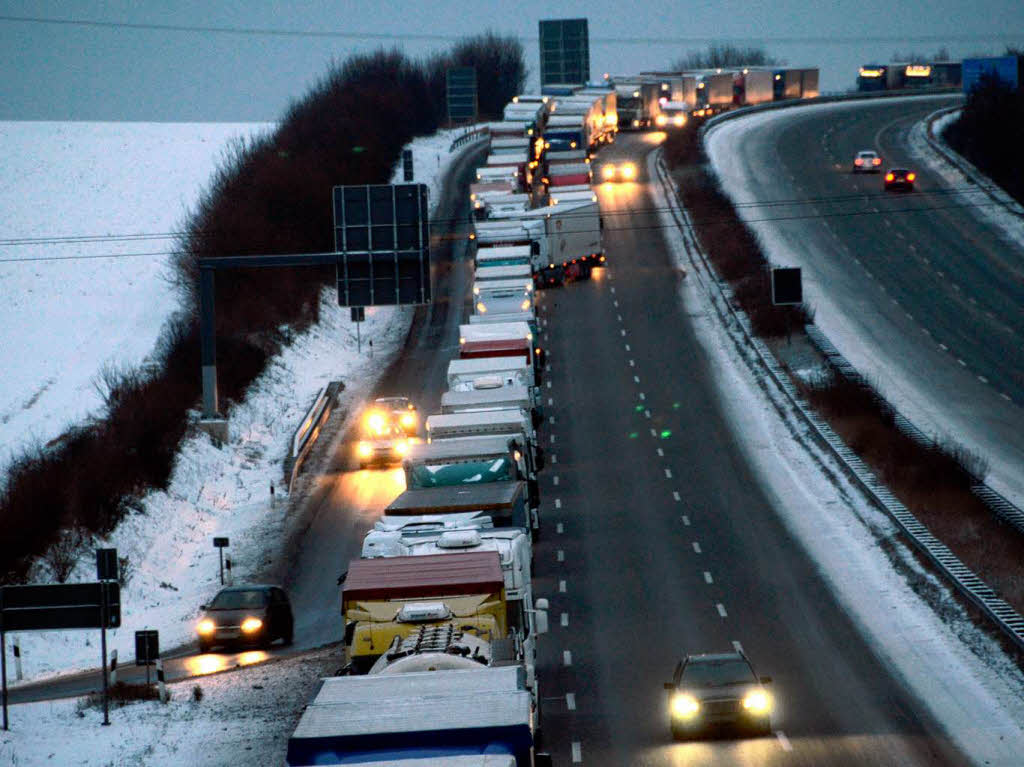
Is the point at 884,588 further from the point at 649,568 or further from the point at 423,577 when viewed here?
the point at 423,577

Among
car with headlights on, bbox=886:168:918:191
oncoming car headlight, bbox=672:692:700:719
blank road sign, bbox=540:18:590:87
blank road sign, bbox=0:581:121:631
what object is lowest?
oncoming car headlight, bbox=672:692:700:719

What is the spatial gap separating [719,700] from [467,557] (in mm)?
4216

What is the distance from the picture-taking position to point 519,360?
151 ft

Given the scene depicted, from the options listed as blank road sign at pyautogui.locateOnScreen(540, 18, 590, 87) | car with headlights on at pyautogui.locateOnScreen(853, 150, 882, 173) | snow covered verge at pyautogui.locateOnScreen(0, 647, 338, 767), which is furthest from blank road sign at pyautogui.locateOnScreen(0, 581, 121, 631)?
blank road sign at pyautogui.locateOnScreen(540, 18, 590, 87)

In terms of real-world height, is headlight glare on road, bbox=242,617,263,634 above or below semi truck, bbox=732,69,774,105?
below

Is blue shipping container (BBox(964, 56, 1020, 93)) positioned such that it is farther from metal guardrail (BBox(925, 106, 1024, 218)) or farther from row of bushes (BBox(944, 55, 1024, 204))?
metal guardrail (BBox(925, 106, 1024, 218))

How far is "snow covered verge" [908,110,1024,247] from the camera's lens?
83.9 m

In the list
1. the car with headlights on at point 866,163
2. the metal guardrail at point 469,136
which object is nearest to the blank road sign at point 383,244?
the car with headlights on at point 866,163

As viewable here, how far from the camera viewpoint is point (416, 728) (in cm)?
1298

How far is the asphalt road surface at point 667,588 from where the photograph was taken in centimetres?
2266

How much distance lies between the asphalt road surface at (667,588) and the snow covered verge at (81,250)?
1925 cm

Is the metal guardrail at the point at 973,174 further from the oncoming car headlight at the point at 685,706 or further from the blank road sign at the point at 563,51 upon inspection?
the oncoming car headlight at the point at 685,706

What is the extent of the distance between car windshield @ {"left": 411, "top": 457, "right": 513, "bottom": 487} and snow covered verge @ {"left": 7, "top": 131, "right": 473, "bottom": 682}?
6.39m

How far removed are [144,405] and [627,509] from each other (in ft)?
55.1
